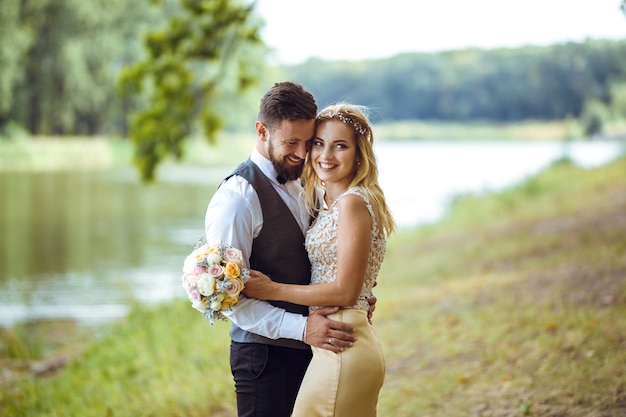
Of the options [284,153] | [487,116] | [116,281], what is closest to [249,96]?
[487,116]

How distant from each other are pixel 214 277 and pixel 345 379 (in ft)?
2.32

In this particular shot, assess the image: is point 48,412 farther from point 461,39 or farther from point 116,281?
point 461,39

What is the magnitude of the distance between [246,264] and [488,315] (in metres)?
4.65

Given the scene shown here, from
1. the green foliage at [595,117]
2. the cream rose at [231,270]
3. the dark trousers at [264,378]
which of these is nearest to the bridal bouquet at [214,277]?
the cream rose at [231,270]

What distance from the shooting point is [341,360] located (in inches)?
125

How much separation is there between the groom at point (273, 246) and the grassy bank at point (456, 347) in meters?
2.22

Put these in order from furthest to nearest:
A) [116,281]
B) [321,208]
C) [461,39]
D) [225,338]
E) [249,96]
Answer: [461,39] → [249,96] → [116,281] → [225,338] → [321,208]

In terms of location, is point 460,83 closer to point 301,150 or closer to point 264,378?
point 301,150

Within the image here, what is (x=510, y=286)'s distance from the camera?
8.43m

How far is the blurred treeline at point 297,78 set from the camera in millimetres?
42281

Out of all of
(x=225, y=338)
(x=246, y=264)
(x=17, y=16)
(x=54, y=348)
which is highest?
(x=17, y=16)

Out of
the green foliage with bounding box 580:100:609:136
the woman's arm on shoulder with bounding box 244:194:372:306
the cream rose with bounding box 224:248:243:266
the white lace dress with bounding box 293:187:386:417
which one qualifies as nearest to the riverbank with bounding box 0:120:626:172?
the green foliage with bounding box 580:100:609:136

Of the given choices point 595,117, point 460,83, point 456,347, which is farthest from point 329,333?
point 460,83

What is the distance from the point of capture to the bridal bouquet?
3.02 meters
